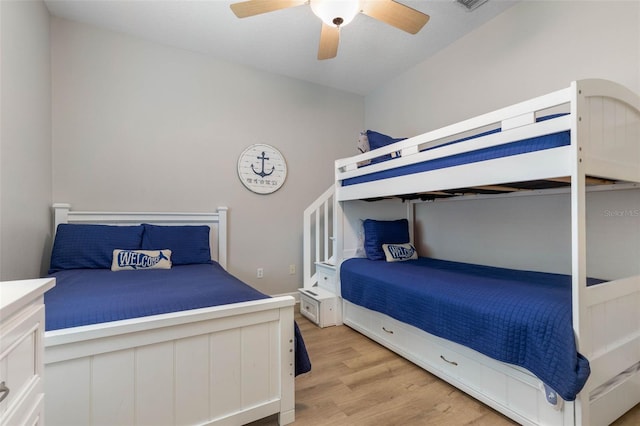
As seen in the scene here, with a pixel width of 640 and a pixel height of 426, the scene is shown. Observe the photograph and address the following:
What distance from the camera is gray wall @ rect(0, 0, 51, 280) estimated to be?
5.49 feet

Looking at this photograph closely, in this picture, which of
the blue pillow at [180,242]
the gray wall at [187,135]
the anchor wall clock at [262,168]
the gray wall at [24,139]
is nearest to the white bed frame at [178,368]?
the gray wall at [24,139]

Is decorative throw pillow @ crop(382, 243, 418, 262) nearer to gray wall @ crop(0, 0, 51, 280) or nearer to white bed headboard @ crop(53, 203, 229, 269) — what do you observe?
white bed headboard @ crop(53, 203, 229, 269)

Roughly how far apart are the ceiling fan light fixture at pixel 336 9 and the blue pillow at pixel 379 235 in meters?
1.62

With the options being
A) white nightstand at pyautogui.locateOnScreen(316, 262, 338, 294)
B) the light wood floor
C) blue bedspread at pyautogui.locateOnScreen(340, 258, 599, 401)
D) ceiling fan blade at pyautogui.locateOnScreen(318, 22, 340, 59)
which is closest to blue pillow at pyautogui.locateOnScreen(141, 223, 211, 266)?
white nightstand at pyautogui.locateOnScreen(316, 262, 338, 294)

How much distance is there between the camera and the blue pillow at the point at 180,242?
2.36 m

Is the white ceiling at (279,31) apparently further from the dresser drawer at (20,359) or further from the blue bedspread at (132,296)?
the dresser drawer at (20,359)

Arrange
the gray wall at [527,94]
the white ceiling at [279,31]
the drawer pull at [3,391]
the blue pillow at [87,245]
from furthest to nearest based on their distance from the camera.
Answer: the white ceiling at [279,31], the blue pillow at [87,245], the gray wall at [527,94], the drawer pull at [3,391]

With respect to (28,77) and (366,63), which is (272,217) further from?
(28,77)

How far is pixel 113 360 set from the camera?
3.43ft

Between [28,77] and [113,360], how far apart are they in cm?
208

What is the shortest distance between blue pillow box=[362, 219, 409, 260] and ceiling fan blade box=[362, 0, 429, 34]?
1.54 m

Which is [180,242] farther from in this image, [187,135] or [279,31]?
[279,31]

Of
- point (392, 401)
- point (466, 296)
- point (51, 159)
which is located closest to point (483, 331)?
point (466, 296)

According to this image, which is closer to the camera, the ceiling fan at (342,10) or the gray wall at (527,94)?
the ceiling fan at (342,10)
